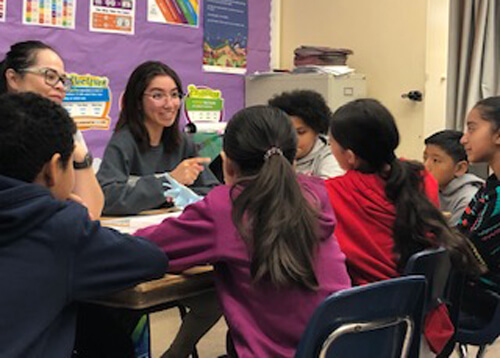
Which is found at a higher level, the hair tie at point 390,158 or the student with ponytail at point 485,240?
the hair tie at point 390,158

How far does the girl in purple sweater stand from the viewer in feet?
4.30

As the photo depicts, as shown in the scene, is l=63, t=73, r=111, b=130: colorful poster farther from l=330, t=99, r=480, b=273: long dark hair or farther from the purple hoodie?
the purple hoodie

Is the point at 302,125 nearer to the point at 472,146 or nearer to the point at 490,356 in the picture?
the point at 472,146

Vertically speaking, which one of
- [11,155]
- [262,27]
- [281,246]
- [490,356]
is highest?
[262,27]

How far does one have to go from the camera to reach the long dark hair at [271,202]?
130 cm

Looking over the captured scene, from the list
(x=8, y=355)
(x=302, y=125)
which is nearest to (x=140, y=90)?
(x=302, y=125)

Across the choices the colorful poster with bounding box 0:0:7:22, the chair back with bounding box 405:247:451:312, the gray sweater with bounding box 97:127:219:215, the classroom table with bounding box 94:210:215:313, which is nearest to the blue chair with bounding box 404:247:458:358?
the chair back with bounding box 405:247:451:312

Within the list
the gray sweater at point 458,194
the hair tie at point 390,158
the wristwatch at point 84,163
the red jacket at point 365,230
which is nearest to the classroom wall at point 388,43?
the gray sweater at point 458,194

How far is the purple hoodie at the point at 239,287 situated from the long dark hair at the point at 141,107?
1.27m

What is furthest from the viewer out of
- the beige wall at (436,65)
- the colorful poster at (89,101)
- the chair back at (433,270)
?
the beige wall at (436,65)

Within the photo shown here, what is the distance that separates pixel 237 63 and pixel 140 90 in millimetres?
1757

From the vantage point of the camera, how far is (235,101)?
4.39 meters

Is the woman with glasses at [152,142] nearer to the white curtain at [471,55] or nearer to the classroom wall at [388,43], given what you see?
the classroom wall at [388,43]

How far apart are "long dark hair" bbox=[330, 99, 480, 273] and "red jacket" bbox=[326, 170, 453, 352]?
3cm
